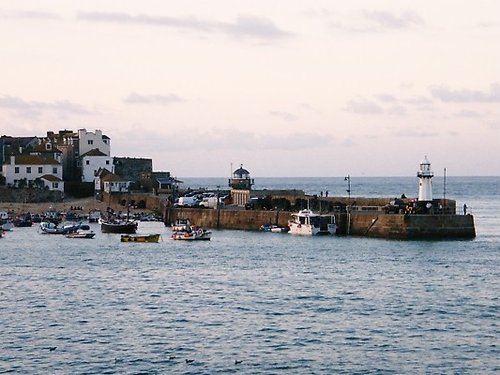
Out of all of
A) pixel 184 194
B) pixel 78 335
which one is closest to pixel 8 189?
pixel 184 194

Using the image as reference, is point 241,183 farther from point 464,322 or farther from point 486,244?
point 464,322

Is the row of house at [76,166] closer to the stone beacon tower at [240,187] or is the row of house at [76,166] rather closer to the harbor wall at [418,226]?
the stone beacon tower at [240,187]

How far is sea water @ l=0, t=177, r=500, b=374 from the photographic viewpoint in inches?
1490

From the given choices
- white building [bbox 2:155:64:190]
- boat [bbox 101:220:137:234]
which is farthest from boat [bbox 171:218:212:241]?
white building [bbox 2:155:64:190]

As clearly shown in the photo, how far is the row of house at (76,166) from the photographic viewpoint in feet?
428

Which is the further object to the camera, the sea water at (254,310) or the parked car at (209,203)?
the parked car at (209,203)

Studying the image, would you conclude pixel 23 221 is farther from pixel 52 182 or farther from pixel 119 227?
pixel 52 182

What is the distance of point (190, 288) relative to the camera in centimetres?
5609

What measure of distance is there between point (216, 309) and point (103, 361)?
1170 cm

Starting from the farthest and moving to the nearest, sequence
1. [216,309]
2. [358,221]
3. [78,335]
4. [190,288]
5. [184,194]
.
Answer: [184,194], [358,221], [190,288], [216,309], [78,335]

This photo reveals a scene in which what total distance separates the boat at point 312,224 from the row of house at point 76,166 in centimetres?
3930

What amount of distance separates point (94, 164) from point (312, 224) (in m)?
51.4

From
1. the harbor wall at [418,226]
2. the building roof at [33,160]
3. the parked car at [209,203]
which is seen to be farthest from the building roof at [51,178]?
the harbor wall at [418,226]

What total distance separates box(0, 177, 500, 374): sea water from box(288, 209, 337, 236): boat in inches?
461
